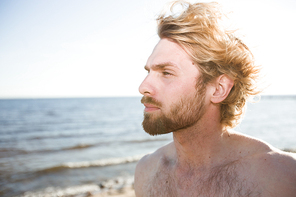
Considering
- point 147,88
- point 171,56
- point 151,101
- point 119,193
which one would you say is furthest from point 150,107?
point 119,193

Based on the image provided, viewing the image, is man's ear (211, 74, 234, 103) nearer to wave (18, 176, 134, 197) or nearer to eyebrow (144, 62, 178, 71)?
eyebrow (144, 62, 178, 71)

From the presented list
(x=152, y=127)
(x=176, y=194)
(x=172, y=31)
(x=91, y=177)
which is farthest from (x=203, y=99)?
(x=91, y=177)

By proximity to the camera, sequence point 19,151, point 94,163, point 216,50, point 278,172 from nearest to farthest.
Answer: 1. point 278,172
2. point 216,50
3. point 94,163
4. point 19,151

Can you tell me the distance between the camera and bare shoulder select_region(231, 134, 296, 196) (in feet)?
5.30

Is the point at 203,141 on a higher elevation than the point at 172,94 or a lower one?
lower

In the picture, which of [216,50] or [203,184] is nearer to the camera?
[203,184]

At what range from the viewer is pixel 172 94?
2.15 m

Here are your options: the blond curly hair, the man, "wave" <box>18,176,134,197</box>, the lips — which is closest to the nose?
the man

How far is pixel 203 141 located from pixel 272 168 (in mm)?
695

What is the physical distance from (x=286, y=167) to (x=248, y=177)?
1.02ft

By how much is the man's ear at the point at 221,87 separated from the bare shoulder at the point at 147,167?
947mm

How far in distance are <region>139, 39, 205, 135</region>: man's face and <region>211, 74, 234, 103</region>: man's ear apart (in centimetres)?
18

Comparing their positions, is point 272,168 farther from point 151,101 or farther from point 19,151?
point 19,151

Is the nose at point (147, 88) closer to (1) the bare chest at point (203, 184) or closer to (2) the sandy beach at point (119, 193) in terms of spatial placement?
(1) the bare chest at point (203, 184)
